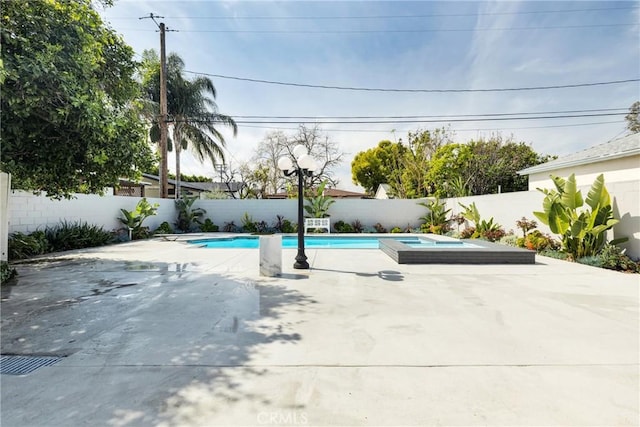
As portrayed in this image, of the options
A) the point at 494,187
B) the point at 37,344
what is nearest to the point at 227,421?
the point at 37,344

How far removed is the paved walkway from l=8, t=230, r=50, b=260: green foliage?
3094mm

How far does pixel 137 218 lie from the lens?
43.2 ft

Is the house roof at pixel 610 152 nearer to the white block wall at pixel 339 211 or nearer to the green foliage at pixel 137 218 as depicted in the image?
the white block wall at pixel 339 211

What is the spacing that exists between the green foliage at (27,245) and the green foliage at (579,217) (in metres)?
14.1

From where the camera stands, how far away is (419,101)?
17.4 meters

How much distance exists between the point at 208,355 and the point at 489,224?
12199 millimetres

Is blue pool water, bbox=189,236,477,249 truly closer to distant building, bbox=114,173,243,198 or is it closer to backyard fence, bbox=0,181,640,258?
backyard fence, bbox=0,181,640,258

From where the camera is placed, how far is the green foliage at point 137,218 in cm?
1290

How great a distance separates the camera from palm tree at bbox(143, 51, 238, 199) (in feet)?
66.1

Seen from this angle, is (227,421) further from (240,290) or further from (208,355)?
(240,290)

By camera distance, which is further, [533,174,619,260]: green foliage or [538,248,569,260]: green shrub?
[538,248,569,260]: green shrub

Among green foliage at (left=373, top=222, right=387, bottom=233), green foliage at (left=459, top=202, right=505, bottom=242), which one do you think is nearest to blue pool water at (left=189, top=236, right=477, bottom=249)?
green foliage at (left=459, top=202, right=505, bottom=242)

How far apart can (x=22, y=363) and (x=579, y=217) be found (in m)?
10.5

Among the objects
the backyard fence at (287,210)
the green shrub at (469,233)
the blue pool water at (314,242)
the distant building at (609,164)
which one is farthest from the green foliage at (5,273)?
the green shrub at (469,233)
